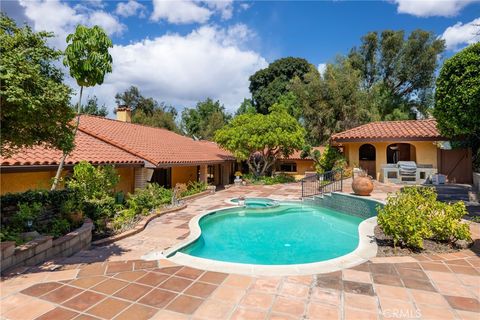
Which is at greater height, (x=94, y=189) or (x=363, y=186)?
(x=94, y=189)

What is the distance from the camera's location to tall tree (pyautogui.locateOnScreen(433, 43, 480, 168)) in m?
11.2

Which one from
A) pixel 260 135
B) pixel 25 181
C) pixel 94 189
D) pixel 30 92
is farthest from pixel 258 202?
pixel 30 92

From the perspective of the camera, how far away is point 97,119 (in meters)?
18.2

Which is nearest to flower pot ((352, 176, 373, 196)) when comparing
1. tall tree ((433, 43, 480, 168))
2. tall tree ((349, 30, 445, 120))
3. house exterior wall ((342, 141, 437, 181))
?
tall tree ((433, 43, 480, 168))

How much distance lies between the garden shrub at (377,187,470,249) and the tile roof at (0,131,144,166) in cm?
955

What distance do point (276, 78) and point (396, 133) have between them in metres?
27.5

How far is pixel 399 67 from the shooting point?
35375 mm

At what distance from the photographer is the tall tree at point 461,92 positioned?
11242mm

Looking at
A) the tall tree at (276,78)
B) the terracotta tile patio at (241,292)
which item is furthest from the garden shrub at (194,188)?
the tall tree at (276,78)

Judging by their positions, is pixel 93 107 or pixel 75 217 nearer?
pixel 75 217

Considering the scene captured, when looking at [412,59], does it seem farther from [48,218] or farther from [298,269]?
[48,218]

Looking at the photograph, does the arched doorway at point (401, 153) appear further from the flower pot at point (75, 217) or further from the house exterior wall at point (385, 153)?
the flower pot at point (75, 217)

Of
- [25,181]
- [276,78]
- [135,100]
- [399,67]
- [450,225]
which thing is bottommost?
[450,225]

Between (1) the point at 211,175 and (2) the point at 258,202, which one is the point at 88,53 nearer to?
(2) the point at 258,202
